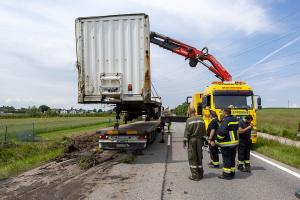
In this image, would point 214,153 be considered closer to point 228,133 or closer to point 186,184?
point 228,133

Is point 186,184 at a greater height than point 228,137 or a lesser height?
lesser

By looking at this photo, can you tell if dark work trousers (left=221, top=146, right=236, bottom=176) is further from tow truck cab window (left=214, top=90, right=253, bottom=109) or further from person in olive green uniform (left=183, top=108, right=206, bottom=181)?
tow truck cab window (left=214, top=90, right=253, bottom=109)

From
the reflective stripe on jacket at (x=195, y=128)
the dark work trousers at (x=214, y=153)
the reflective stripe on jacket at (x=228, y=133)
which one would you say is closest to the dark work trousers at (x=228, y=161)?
the reflective stripe on jacket at (x=228, y=133)

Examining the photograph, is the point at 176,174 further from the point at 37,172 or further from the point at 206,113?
the point at 206,113

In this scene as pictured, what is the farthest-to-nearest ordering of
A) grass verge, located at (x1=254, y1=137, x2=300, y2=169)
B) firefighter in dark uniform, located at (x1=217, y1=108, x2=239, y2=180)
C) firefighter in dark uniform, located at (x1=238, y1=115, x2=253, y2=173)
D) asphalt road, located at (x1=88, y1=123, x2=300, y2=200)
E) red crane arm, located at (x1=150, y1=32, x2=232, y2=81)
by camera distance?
red crane arm, located at (x1=150, y1=32, x2=232, y2=81)
grass verge, located at (x1=254, y1=137, x2=300, y2=169)
firefighter in dark uniform, located at (x1=238, y1=115, x2=253, y2=173)
firefighter in dark uniform, located at (x1=217, y1=108, x2=239, y2=180)
asphalt road, located at (x1=88, y1=123, x2=300, y2=200)

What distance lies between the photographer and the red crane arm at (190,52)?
20703 mm

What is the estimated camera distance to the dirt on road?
7523 millimetres

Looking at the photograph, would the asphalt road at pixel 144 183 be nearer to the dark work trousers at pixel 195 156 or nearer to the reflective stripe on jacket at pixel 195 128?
the dark work trousers at pixel 195 156

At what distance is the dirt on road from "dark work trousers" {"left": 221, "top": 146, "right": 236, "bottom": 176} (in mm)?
2777

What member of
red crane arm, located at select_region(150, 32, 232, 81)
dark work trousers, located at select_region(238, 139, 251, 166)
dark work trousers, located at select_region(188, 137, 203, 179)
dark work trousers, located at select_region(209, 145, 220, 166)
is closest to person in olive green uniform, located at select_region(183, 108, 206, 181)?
dark work trousers, located at select_region(188, 137, 203, 179)

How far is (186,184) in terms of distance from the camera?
8117mm

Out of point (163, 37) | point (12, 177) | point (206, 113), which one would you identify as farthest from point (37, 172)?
point (163, 37)

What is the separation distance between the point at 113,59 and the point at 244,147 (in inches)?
197

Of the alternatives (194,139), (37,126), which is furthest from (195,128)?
(37,126)
